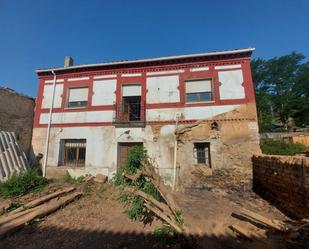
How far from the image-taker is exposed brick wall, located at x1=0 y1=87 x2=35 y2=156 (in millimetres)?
9523

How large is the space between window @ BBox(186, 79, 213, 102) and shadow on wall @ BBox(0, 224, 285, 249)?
6821 millimetres

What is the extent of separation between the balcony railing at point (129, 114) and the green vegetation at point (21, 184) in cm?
482

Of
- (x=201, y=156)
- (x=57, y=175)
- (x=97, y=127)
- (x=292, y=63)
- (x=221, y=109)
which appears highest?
(x=292, y=63)

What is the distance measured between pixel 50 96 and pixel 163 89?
7.60 meters

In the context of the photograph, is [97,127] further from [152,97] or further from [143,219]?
[143,219]

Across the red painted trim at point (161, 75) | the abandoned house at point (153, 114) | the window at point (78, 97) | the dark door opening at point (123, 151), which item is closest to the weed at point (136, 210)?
the abandoned house at point (153, 114)

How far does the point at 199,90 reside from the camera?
9414 mm

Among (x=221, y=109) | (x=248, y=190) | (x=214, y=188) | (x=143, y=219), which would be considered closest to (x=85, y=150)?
(x=143, y=219)

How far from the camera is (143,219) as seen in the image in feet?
17.2

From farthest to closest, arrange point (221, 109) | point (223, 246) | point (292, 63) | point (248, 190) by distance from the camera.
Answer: point (292, 63)
point (221, 109)
point (248, 190)
point (223, 246)

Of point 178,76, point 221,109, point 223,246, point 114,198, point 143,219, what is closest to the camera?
point 223,246

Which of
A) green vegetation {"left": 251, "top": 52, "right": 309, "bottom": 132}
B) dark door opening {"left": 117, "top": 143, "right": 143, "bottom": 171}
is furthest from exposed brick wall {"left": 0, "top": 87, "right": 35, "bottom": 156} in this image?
green vegetation {"left": 251, "top": 52, "right": 309, "bottom": 132}

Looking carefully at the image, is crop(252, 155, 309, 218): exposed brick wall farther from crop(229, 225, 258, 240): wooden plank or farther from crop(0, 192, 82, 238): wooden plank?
crop(0, 192, 82, 238): wooden plank

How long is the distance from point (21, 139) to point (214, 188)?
39.3ft
